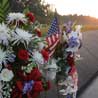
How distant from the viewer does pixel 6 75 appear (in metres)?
4.14

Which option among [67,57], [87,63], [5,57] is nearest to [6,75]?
[5,57]

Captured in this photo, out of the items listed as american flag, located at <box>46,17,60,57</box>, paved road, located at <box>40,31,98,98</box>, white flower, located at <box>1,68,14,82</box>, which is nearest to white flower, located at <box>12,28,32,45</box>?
white flower, located at <box>1,68,14,82</box>

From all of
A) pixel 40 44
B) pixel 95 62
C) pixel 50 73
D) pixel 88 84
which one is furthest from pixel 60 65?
pixel 95 62

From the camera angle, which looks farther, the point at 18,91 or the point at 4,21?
the point at 4,21

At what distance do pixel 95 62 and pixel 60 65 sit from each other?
294 inches

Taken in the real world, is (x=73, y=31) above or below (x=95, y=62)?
above

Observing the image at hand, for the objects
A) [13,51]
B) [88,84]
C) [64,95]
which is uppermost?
[13,51]

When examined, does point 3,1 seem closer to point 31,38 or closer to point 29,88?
point 31,38

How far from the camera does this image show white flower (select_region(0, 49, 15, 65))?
4.08m

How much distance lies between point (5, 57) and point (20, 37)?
0.86 feet

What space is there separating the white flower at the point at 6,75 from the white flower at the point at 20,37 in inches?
11.8

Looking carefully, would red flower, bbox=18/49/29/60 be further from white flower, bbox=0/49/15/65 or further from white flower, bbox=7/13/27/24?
white flower, bbox=7/13/27/24

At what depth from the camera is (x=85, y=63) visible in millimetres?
11648

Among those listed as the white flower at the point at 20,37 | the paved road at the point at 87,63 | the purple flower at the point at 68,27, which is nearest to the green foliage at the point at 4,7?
the white flower at the point at 20,37
